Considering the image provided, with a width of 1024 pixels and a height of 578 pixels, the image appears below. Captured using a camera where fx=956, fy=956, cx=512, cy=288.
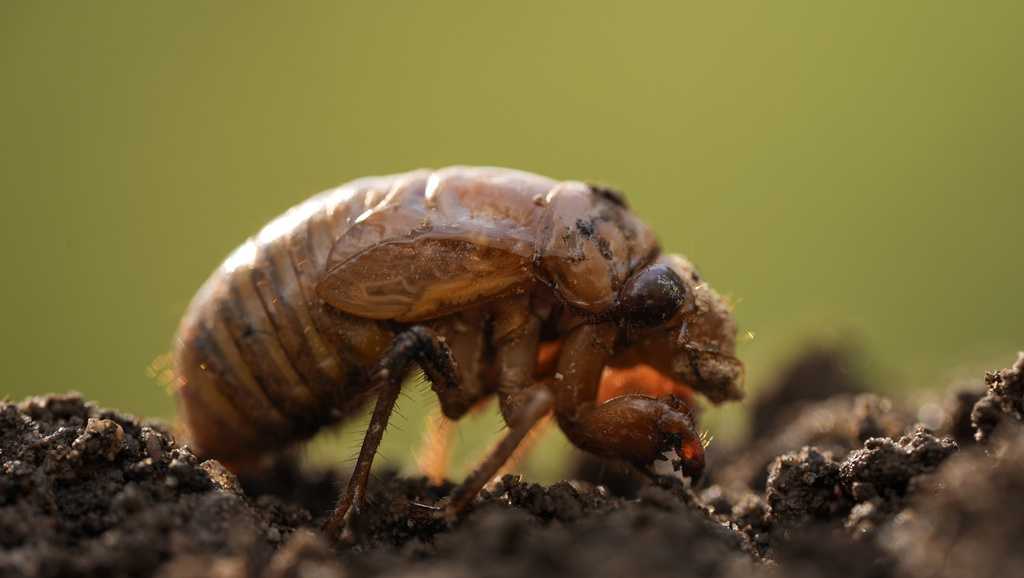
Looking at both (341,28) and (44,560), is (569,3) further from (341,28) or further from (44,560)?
(44,560)

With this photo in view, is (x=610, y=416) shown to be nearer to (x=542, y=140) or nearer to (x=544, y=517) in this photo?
(x=544, y=517)

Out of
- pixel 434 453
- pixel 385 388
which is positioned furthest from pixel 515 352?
pixel 434 453

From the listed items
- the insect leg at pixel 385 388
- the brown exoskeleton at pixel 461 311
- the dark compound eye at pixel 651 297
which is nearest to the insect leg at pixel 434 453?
the brown exoskeleton at pixel 461 311

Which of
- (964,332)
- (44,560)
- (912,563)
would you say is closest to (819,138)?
(964,332)

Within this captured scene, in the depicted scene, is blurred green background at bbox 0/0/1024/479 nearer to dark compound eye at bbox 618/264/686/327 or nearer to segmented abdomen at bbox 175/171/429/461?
segmented abdomen at bbox 175/171/429/461

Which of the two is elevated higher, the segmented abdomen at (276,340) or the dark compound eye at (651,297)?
the dark compound eye at (651,297)

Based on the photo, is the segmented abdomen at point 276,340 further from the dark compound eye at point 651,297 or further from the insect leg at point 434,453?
the dark compound eye at point 651,297
